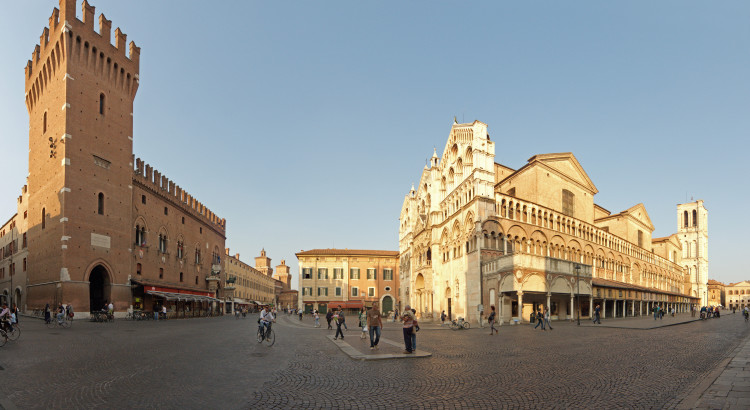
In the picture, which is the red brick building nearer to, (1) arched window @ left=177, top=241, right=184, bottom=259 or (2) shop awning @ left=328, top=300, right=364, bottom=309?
(1) arched window @ left=177, top=241, right=184, bottom=259

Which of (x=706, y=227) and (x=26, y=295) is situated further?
(x=706, y=227)

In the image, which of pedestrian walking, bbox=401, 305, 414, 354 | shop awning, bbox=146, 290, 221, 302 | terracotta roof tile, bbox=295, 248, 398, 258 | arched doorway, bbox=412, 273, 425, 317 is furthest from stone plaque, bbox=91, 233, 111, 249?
terracotta roof tile, bbox=295, 248, 398, 258

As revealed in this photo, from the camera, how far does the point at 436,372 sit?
1084 cm

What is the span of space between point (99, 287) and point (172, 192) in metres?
14.1

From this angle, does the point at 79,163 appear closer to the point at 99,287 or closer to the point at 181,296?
the point at 99,287

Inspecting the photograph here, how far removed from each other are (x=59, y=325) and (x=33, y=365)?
59.4ft

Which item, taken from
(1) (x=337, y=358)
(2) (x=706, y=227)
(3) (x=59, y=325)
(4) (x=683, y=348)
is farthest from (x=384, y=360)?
(2) (x=706, y=227)

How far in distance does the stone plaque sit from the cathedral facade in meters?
29.0

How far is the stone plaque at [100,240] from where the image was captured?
1414 inches

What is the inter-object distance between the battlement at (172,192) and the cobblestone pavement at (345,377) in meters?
30.7

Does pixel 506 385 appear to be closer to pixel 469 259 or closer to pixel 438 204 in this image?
pixel 469 259

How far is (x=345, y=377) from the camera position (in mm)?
10133

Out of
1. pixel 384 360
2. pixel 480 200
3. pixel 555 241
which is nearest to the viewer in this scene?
pixel 384 360

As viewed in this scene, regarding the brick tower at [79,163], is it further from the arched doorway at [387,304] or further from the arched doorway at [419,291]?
the arched doorway at [387,304]
